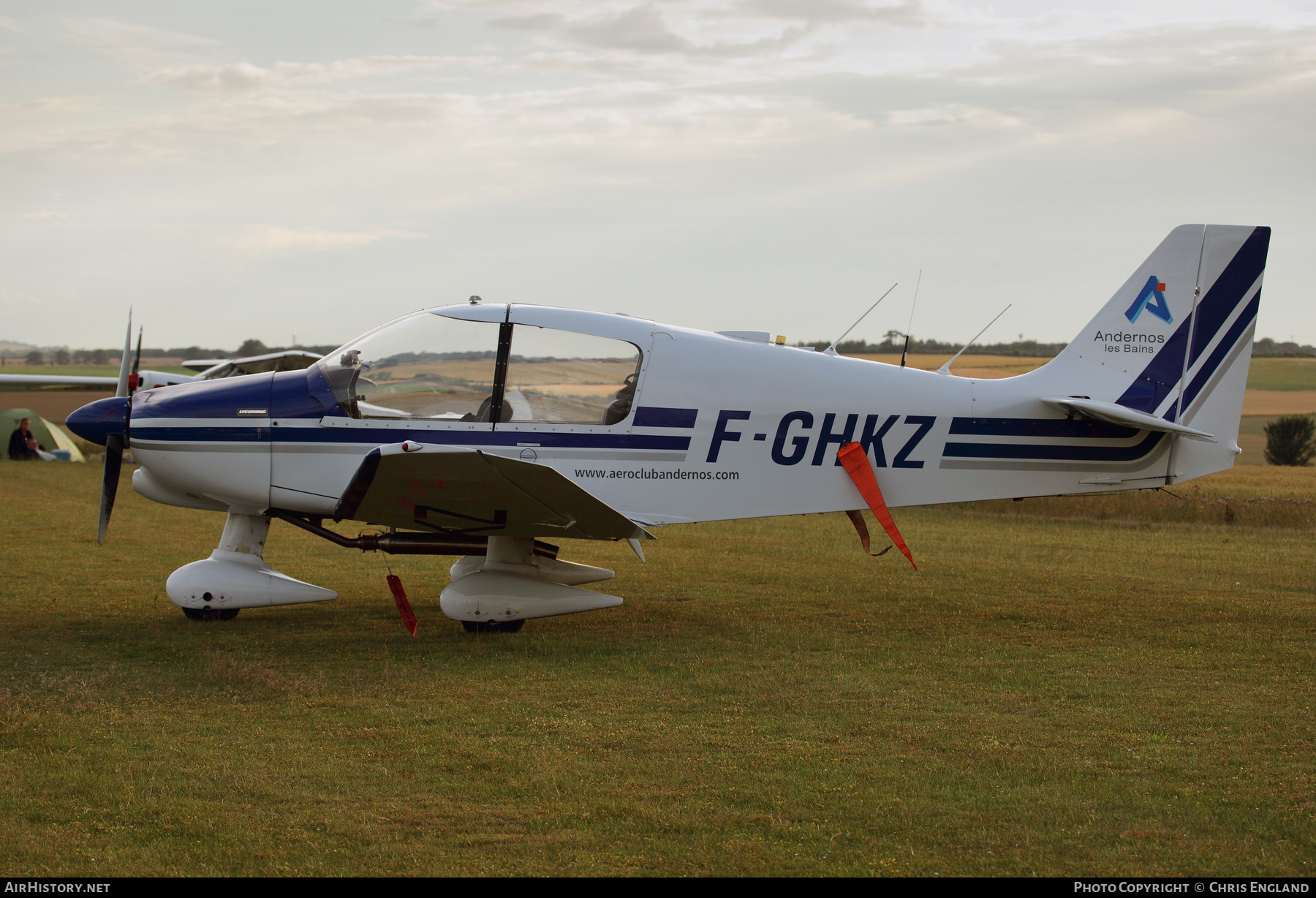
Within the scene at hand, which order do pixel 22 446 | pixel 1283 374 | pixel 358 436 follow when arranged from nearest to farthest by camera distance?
pixel 358 436
pixel 22 446
pixel 1283 374

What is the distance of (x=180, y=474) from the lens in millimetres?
6996

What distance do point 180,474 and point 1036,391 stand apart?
640 cm

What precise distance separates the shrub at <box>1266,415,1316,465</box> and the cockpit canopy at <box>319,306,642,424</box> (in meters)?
30.0

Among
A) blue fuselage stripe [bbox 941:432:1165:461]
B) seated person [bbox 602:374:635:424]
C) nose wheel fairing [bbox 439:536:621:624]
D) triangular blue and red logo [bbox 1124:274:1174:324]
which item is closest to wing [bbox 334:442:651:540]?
nose wheel fairing [bbox 439:536:621:624]

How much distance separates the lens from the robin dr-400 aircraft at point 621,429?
6.91 m

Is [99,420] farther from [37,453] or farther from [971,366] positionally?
[37,453]

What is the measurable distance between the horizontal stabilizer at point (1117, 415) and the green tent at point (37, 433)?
21.5m

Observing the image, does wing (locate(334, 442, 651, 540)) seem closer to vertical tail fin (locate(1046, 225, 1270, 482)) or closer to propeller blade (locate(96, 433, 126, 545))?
propeller blade (locate(96, 433, 126, 545))

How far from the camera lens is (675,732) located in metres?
4.84

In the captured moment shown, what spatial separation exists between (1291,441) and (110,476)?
32.7 meters

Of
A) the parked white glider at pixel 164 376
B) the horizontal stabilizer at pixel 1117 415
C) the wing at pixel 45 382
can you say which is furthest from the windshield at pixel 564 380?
the wing at pixel 45 382

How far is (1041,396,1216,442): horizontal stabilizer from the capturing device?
284 inches

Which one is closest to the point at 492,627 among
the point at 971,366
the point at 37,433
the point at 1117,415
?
the point at 1117,415
